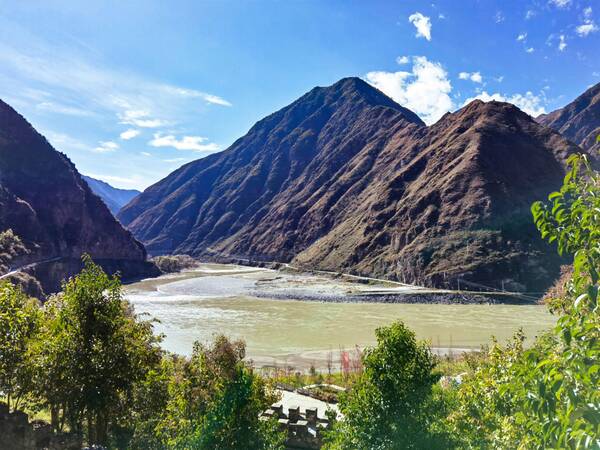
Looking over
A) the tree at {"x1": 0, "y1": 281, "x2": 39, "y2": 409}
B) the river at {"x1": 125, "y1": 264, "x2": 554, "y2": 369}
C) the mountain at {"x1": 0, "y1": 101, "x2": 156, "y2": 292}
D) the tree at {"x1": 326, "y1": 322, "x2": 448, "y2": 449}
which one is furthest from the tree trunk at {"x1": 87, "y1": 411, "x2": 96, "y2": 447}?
the mountain at {"x1": 0, "y1": 101, "x2": 156, "y2": 292}

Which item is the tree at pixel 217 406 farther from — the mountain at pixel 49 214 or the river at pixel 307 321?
the mountain at pixel 49 214

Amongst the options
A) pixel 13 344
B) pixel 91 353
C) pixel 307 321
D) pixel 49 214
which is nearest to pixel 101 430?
pixel 91 353

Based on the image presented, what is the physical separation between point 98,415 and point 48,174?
145628 millimetres

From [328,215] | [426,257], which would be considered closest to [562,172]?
[426,257]

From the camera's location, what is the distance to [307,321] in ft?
211

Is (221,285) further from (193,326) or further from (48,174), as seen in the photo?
(48,174)

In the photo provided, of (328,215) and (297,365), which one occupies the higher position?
(328,215)

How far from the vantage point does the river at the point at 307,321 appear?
154ft

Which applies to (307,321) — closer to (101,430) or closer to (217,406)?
(101,430)

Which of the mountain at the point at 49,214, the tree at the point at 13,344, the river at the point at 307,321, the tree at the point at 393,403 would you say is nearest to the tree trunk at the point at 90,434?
the tree at the point at 13,344

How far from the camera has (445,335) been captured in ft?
177

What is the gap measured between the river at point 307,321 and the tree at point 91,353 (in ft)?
73.4

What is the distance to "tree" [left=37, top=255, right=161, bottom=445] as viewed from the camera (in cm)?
1276

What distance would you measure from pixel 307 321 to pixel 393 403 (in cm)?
5530
